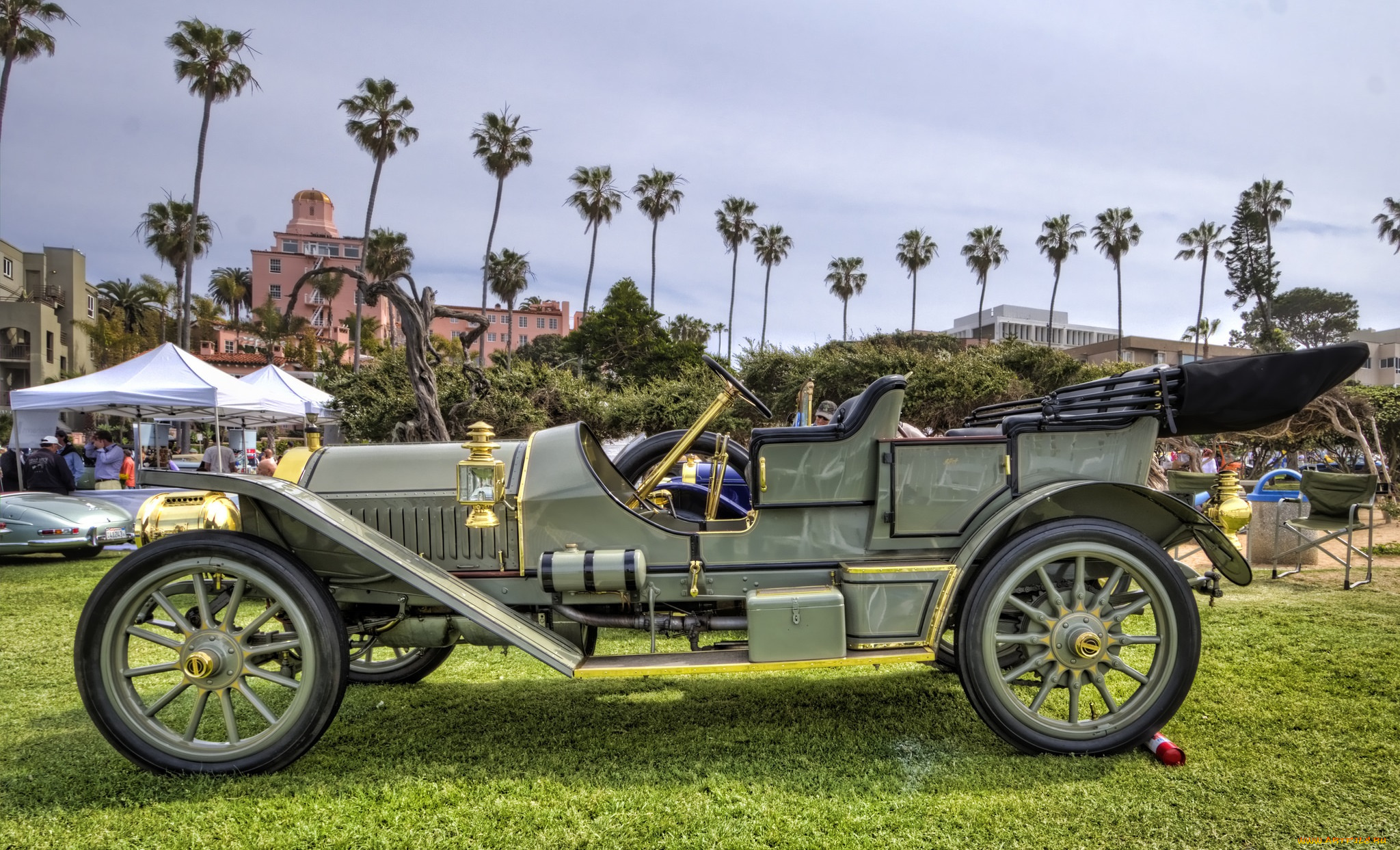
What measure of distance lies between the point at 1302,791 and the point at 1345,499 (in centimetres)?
565

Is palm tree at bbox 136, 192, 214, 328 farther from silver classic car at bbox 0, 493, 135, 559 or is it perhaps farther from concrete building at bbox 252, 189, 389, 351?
silver classic car at bbox 0, 493, 135, 559

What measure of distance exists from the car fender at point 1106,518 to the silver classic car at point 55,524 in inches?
385

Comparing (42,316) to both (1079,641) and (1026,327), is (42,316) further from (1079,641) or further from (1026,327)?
(1026,327)

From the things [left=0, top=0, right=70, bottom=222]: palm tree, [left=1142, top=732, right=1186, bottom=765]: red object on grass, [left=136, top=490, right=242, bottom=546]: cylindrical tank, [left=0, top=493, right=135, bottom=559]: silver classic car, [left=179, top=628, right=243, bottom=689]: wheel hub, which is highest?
[left=0, top=0, right=70, bottom=222]: palm tree

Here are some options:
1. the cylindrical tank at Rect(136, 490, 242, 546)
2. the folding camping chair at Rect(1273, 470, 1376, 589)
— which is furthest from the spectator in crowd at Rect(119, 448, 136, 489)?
the folding camping chair at Rect(1273, 470, 1376, 589)

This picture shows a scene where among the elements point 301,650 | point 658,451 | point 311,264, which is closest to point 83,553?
point 658,451

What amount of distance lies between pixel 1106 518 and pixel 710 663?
183cm

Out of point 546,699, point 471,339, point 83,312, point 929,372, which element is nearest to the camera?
point 546,699

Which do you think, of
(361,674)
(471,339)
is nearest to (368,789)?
(361,674)

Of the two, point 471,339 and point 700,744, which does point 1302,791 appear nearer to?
point 700,744

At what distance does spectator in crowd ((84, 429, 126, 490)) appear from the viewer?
1209cm

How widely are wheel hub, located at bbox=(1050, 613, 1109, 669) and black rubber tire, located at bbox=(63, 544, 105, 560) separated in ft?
35.1

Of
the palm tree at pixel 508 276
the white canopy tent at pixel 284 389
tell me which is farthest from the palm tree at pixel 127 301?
the white canopy tent at pixel 284 389

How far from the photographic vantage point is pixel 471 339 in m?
9.40
